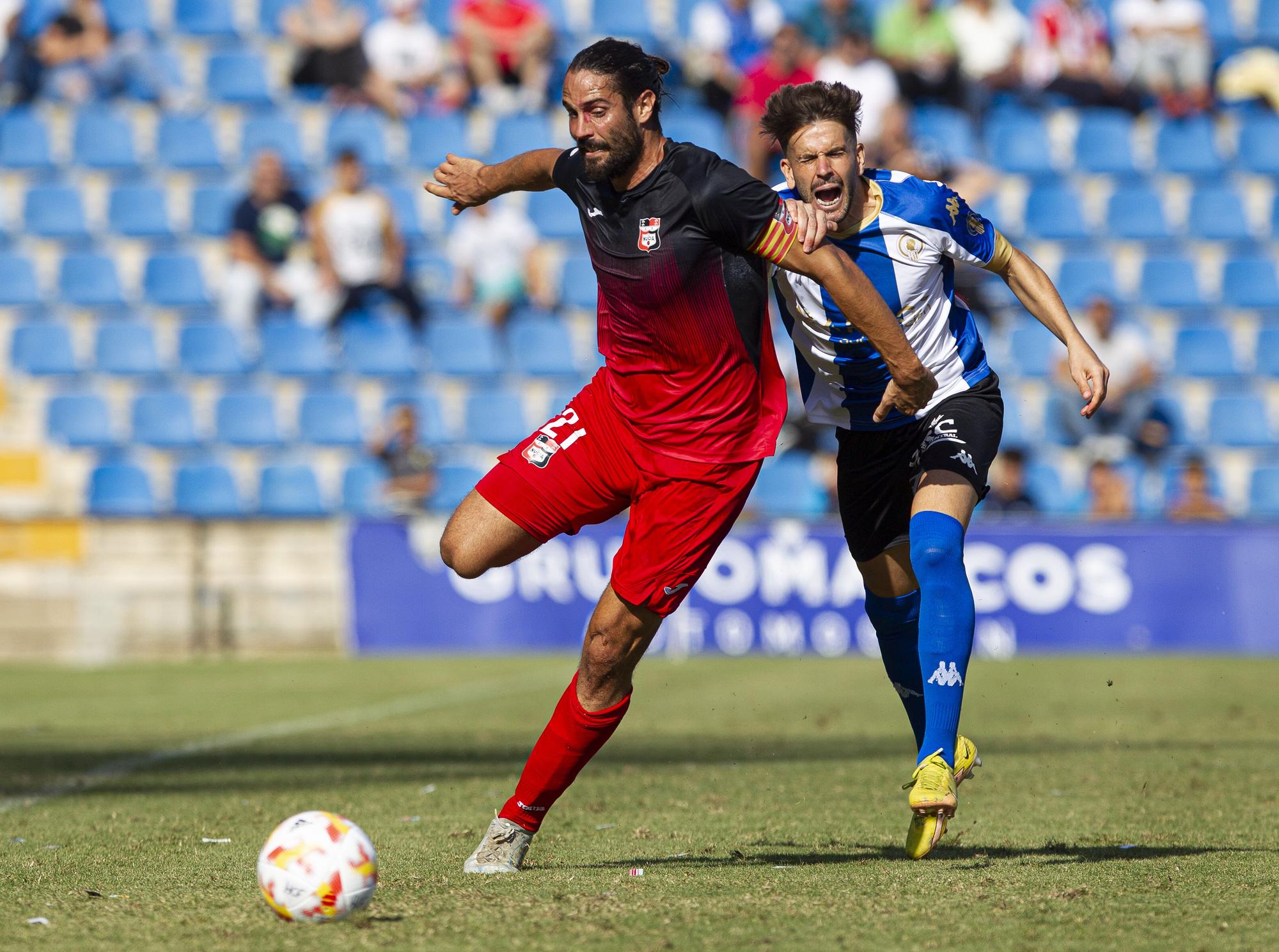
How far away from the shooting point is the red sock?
5176 mm

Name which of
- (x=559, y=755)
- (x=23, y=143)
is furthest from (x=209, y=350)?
(x=559, y=755)

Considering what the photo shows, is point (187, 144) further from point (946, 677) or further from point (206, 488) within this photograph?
point (946, 677)

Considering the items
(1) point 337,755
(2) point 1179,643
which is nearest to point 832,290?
(1) point 337,755

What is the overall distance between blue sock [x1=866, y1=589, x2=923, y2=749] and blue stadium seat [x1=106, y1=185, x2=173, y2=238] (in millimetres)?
14119

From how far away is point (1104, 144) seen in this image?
19.2 meters

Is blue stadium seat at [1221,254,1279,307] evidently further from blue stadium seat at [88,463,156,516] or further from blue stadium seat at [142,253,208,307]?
blue stadium seat at [88,463,156,516]

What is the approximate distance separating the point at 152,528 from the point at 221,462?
2.06 meters

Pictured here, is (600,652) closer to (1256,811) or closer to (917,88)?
(1256,811)

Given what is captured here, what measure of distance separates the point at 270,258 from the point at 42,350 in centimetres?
252

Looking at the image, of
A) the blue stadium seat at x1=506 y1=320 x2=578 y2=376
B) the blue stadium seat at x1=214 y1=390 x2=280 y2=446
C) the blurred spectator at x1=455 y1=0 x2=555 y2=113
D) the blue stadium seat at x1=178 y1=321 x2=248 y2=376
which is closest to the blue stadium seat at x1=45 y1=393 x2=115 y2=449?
the blue stadium seat at x1=178 y1=321 x2=248 y2=376

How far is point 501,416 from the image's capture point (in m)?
17.1

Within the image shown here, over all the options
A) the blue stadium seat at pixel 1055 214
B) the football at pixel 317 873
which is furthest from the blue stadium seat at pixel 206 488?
the football at pixel 317 873

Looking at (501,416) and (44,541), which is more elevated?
(501,416)

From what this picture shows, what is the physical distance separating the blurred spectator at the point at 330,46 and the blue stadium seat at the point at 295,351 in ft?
10.3
